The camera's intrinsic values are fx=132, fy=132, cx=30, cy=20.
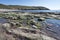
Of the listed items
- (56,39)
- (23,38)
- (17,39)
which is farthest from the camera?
(56,39)

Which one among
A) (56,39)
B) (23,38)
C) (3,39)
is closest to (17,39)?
(23,38)

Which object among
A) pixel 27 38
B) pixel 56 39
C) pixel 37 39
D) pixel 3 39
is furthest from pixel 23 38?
pixel 56 39

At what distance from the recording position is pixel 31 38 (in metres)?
11.7

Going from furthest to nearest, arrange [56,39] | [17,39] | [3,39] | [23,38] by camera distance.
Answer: [56,39]
[23,38]
[17,39]
[3,39]

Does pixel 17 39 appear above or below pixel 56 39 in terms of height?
above

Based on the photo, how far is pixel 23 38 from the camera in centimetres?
1177

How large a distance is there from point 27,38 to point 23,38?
0.36 m

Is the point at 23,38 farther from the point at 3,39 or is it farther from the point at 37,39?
the point at 3,39

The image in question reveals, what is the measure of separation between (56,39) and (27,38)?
150 inches

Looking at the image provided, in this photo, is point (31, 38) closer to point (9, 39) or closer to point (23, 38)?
point (23, 38)

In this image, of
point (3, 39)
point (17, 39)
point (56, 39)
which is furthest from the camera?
point (56, 39)

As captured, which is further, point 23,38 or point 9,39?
point 23,38

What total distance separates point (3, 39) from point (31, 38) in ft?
9.40

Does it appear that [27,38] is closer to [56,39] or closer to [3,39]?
[3,39]
